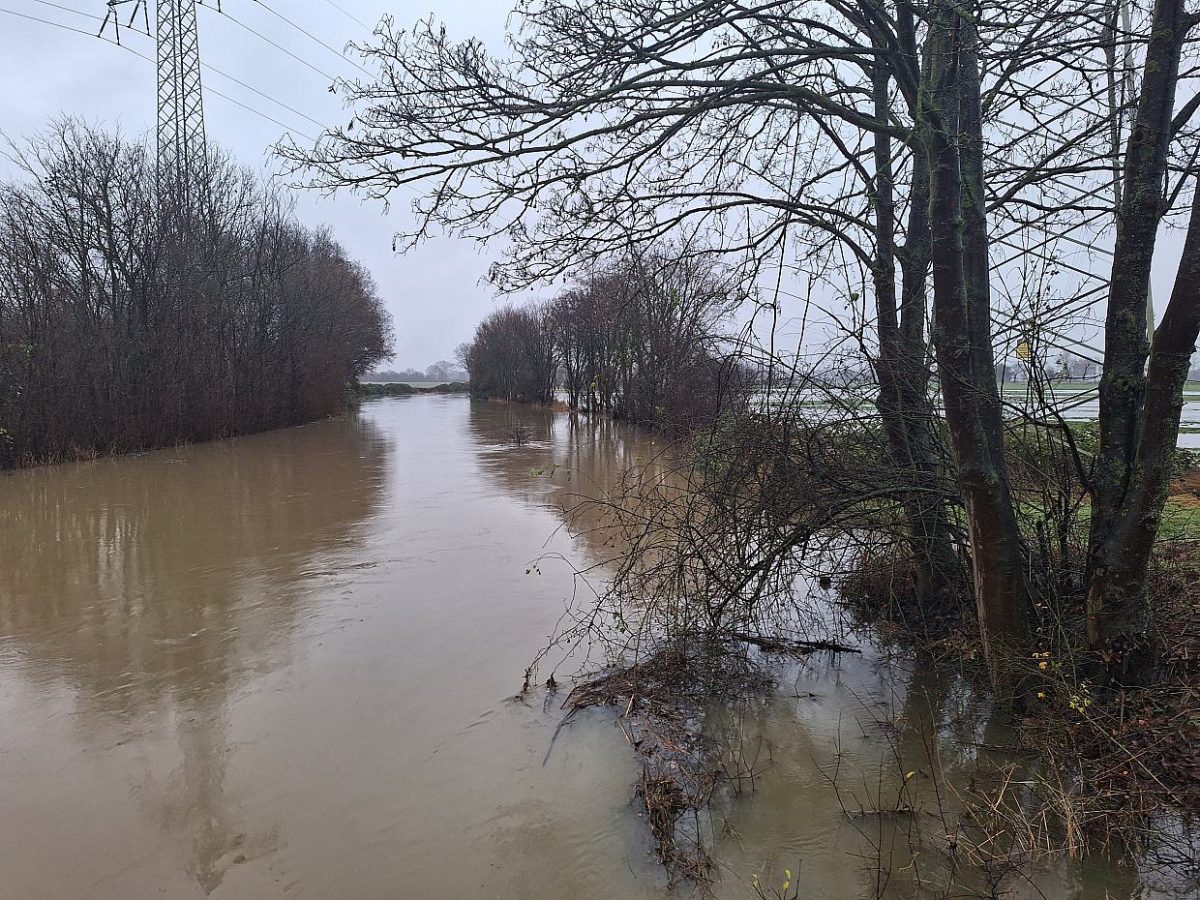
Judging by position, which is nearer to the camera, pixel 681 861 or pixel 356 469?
pixel 681 861

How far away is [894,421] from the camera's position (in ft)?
15.8

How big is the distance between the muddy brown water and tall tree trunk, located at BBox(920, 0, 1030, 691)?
2.52 feet

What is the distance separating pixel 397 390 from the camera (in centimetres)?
7781

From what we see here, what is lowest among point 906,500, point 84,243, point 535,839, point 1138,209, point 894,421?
point 535,839

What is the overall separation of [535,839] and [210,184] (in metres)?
27.0

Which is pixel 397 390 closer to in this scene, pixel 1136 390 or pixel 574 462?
pixel 574 462

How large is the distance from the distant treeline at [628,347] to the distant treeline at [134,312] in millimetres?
12378

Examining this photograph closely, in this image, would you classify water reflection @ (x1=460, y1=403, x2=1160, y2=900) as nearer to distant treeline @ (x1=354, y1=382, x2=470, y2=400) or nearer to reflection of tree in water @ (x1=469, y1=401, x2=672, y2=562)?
reflection of tree in water @ (x1=469, y1=401, x2=672, y2=562)

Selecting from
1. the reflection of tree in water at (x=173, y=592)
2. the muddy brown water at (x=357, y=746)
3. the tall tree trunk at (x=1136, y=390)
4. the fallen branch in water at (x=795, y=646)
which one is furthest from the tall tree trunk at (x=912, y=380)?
the reflection of tree in water at (x=173, y=592)

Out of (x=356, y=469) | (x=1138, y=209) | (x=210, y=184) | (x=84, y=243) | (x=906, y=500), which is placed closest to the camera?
(x=1138, y=209)

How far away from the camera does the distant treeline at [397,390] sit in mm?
68881

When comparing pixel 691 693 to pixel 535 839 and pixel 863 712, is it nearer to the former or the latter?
pixel 863 712

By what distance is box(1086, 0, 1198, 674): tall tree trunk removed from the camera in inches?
128

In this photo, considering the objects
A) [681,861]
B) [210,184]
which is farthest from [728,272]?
[210,184]
